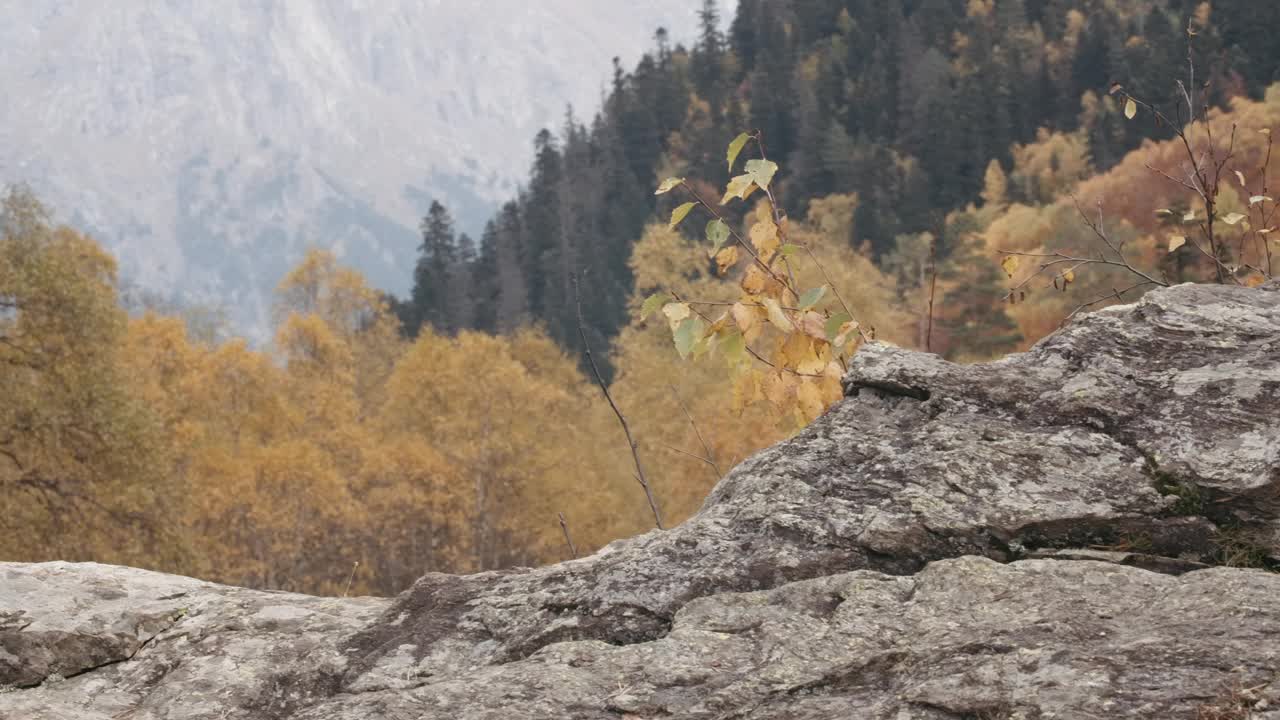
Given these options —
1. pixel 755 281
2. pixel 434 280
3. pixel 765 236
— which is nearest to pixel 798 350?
pixel 755 281

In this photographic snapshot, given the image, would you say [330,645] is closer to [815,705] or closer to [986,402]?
[815,705]

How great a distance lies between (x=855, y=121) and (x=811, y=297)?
120 metres

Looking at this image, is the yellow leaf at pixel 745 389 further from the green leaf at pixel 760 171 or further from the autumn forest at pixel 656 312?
the green leaf at pixel 760 171

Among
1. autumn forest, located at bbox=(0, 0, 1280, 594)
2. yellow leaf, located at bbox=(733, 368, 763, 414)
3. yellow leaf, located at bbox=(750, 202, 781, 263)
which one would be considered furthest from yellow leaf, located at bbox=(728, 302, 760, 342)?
yellow leaf, located at bbox=(750, 202, 781, 263)

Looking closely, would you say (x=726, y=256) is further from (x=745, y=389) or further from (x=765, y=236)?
(x=745, y=389)

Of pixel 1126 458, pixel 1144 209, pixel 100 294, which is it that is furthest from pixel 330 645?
pixel 1144 209

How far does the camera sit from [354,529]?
125 ft

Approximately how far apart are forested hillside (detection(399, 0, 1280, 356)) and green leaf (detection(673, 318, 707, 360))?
232 ft

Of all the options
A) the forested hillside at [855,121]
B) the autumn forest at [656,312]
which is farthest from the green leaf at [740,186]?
the forested hillside at [855,121]

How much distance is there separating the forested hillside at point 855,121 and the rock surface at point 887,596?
70542mm

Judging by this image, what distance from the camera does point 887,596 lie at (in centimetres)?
323

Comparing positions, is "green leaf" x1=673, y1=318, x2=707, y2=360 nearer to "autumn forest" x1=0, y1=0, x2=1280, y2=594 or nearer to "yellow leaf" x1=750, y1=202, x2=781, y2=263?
"autumn forest" x1=0, y1=0, x2=1280, y2=594

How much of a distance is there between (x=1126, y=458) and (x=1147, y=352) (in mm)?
522

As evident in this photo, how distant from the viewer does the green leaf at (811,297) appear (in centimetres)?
375
